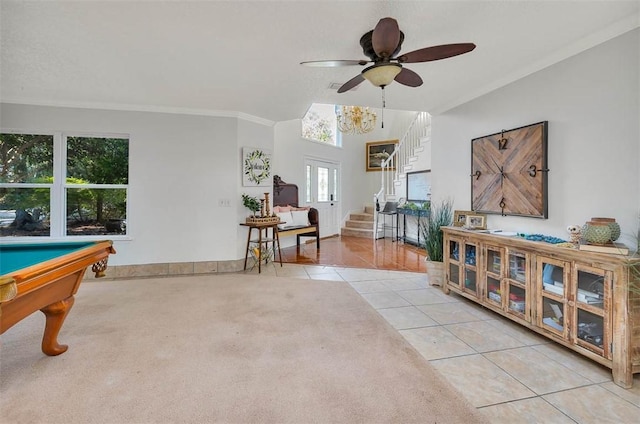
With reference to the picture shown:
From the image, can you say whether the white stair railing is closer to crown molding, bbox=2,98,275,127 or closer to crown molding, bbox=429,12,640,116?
crown molding, bbox=429,12,640,116

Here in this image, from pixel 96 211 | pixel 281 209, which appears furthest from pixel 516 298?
pixel 96 211

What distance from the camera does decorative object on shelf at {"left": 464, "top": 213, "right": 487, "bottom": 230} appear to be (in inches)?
128

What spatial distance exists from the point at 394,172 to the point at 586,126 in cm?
562

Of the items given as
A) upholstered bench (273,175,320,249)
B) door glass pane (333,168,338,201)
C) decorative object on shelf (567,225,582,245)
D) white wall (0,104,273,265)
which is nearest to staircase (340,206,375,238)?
door glass pane (333,168,338,201)

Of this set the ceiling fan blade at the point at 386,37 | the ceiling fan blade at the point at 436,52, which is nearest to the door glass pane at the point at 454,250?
the ceiling fan blade at the point at 436,52

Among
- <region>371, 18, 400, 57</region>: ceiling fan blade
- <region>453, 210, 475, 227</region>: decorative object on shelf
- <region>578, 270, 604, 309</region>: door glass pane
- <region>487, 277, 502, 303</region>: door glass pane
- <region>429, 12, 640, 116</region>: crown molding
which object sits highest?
<region>429, 12, 640, 116</region>: crown molding

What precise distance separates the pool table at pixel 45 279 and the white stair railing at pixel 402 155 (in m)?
5.95

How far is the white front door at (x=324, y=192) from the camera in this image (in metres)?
7.47

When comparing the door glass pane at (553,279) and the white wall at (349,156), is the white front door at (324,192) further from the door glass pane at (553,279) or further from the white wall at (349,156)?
the door glass pane at (553,279)

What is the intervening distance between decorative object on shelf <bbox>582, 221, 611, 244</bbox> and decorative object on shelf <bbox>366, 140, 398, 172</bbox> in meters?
6.71

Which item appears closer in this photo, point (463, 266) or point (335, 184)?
point (463, 266)

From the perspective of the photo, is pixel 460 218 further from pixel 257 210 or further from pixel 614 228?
pixel 257 210

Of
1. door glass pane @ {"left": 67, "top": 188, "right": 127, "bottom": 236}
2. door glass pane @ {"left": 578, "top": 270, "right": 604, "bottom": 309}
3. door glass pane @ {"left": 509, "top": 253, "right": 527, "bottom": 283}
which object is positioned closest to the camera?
door glass pane @ {"left": 578, "top": 270, "right": 604, "bottom": 309}

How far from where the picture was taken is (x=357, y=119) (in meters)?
6.61
